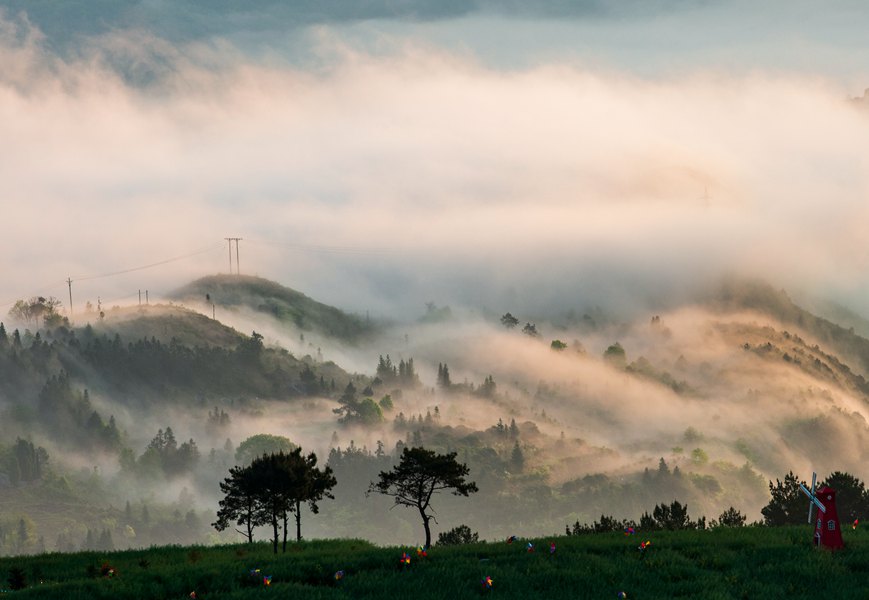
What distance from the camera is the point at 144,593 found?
152ft

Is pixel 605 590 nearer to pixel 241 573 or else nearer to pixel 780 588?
pixel 780 588

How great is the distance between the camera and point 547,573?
154 ft

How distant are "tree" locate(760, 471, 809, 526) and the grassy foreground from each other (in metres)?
73.9

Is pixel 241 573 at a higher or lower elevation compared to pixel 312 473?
lower

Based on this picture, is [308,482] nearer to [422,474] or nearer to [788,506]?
[422,474]

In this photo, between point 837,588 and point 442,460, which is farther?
point 442,460

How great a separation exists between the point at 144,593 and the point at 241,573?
4.44m

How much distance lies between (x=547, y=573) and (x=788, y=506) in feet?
293

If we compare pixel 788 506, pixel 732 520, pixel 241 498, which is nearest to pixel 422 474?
pixel 241 498

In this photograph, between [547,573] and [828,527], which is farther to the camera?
[828,527]

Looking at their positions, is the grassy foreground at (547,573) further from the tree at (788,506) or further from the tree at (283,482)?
the tree at (788,506)

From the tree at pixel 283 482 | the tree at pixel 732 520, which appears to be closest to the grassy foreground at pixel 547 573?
the tree at pixel 732 520

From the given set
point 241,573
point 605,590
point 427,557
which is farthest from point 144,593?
point 605,590

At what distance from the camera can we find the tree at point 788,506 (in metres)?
124
